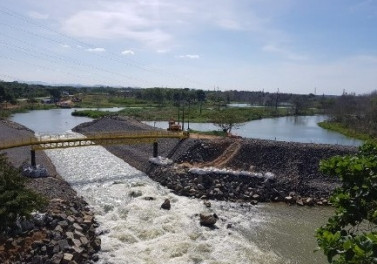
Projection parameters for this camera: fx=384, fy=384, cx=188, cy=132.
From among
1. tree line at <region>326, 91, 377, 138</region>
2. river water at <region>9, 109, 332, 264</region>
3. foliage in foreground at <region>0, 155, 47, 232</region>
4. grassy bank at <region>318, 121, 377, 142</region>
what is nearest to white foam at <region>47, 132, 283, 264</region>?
river water at <region>9, 109, 332, 264</region>

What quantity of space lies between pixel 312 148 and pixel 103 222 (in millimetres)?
21275

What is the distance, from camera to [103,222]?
72.2 feet

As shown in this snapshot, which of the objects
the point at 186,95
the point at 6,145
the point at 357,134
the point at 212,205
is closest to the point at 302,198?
the point at 212,205

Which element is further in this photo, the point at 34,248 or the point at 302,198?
the point at 302,198

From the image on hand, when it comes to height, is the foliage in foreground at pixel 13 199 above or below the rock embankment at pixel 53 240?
above

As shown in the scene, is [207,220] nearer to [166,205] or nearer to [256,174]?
[166,205]

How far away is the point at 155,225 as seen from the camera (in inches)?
853

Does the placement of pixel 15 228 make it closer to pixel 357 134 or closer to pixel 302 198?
pixel 302 198

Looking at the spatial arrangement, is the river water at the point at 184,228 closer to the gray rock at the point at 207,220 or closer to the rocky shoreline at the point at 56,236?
the gray rock at the point at 207,220

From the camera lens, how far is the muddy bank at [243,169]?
28.5 m

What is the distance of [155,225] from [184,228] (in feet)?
5.40

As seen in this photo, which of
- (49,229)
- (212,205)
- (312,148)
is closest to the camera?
(49,229)

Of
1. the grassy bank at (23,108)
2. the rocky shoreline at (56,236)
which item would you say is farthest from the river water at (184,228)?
the grassy bank at (23,108)

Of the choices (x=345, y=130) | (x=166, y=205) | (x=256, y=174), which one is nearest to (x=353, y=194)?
(x=166, y=205)
